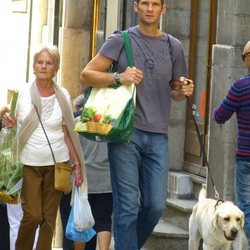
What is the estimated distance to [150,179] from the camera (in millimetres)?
7941

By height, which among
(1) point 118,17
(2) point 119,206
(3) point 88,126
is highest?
(1) point 118,17

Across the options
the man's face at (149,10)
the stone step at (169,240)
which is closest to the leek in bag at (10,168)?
the man's face at (149,10)

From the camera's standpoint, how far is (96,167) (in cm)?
1002

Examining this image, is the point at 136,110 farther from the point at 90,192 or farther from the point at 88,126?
the point at 90,192

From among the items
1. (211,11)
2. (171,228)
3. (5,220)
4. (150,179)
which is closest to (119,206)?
(150,179)

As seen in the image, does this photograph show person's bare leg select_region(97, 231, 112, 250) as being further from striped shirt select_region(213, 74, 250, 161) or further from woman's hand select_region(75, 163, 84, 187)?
striped shirt select_region(213, 74, 250, 161)

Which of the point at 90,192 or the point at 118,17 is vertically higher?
the point at 118,17

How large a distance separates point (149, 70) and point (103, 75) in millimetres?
349

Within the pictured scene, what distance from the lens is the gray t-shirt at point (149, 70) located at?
787cm

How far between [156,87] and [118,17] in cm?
639

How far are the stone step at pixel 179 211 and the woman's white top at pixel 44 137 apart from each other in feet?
9.34

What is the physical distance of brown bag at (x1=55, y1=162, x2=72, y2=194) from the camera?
29.3 feet

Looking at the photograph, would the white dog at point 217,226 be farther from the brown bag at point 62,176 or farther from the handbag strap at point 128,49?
the handbag strap at point 128,49

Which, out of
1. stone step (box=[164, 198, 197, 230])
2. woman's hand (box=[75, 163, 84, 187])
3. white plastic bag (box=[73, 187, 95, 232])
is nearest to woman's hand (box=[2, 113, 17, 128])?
woman's hand (box=[75, 163, 84, 187])
